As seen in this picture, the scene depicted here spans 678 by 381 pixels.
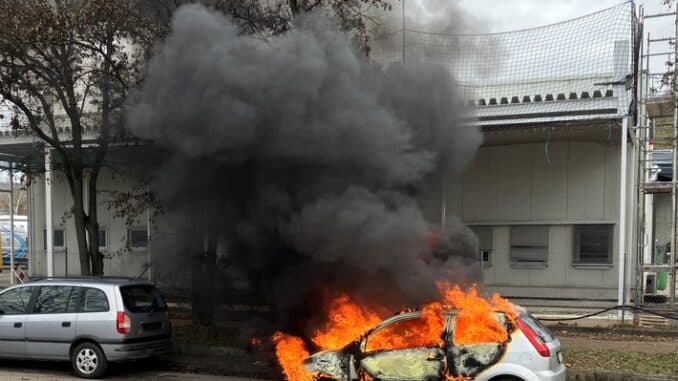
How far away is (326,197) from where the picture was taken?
7754mm

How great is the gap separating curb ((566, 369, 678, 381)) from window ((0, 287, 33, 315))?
777 centimetres

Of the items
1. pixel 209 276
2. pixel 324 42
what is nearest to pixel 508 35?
pixel 324 42

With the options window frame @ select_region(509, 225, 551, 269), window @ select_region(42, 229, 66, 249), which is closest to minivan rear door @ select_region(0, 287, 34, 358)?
window @ select_region(42, 229, 66, 249)

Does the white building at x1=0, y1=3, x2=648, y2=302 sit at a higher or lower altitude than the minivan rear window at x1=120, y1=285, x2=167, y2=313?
higher

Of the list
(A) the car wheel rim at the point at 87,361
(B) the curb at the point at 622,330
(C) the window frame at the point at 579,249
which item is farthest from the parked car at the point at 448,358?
(C) the window frame at the point at 579,249

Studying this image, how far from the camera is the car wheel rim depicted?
8336mm

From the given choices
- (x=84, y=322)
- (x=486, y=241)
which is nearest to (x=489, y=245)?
(x=486, y=241)

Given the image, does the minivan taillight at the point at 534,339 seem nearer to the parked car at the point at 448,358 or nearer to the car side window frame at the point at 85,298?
the parked car at the point at 448,358

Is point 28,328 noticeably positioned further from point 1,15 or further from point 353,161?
point 353,161

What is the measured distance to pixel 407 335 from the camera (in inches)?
251

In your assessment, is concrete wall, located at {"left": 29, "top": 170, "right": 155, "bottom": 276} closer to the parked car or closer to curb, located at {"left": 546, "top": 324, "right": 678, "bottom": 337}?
curb, located at {"left": 546, "top": 324, "right": 678, "bottom": 337}

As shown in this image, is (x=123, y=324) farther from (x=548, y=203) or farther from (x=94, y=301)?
(x=548, y=203)

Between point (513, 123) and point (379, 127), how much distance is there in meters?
6.37

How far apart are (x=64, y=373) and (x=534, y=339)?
6667 millimetres
